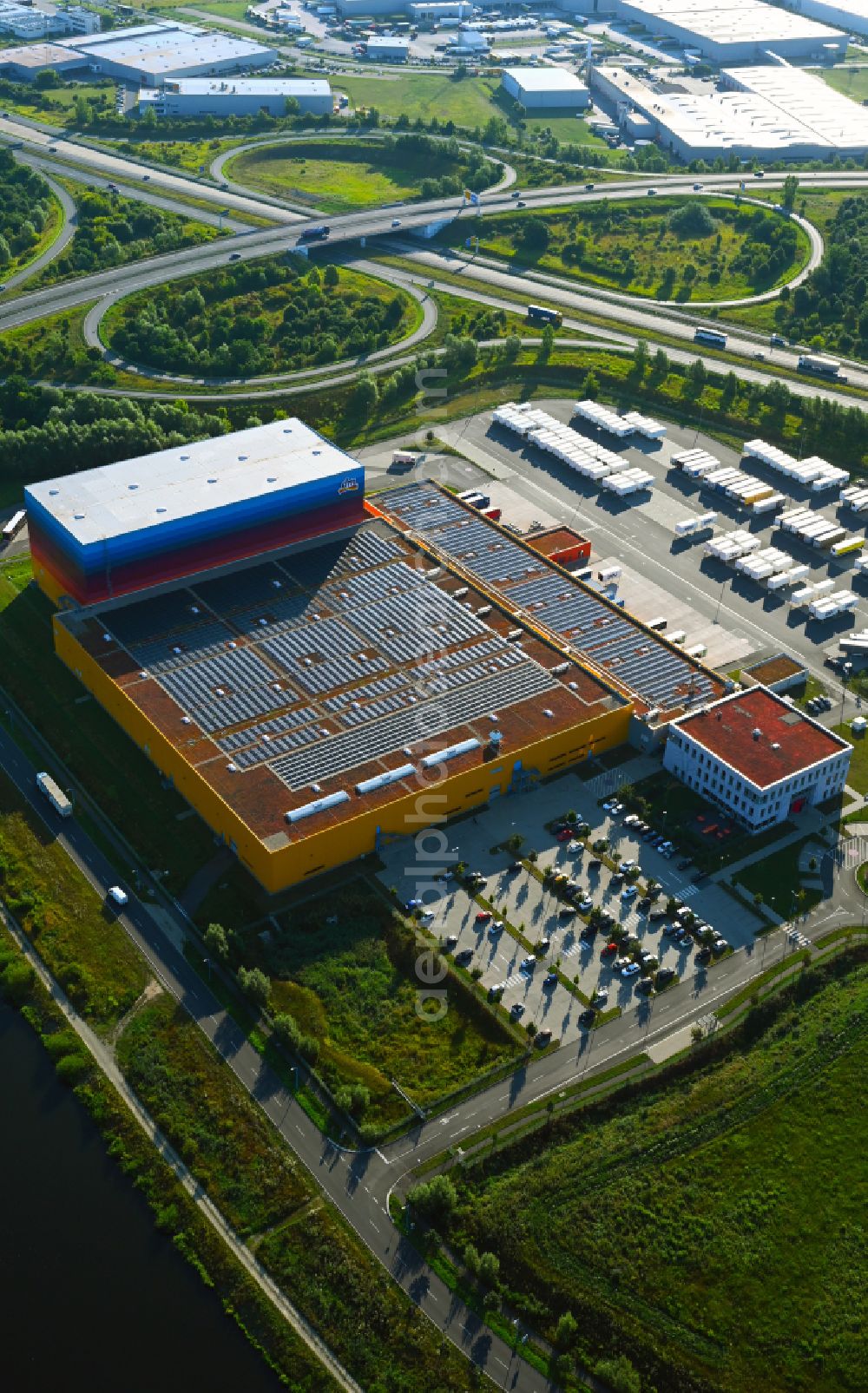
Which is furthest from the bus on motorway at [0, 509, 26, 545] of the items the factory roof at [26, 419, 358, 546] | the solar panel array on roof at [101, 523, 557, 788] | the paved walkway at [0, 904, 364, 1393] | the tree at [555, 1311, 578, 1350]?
the tree at [555, 1311, 578, 1350]

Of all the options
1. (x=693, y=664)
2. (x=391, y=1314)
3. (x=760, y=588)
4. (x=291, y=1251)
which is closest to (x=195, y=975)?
(x=291, y=1251)

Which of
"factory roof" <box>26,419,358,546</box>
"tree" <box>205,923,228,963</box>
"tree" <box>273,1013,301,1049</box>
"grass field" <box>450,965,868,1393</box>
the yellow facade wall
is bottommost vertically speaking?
"grass field" <box>450,965,868,1393</box>

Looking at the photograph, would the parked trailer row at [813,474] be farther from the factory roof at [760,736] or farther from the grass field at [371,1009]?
the grass field at [371,1009]

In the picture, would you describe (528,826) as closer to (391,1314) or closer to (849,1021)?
(849,1021)

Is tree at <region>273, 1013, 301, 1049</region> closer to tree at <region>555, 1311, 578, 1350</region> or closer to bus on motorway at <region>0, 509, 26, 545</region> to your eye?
tree at <region>555, 1311, 578, 1350</region>

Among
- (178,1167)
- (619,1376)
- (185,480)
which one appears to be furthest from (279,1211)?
(185,480)

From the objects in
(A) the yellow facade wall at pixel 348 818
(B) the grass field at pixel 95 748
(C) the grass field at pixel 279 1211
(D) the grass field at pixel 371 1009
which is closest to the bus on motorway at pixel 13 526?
(B) the grass field at pixel 95 748
